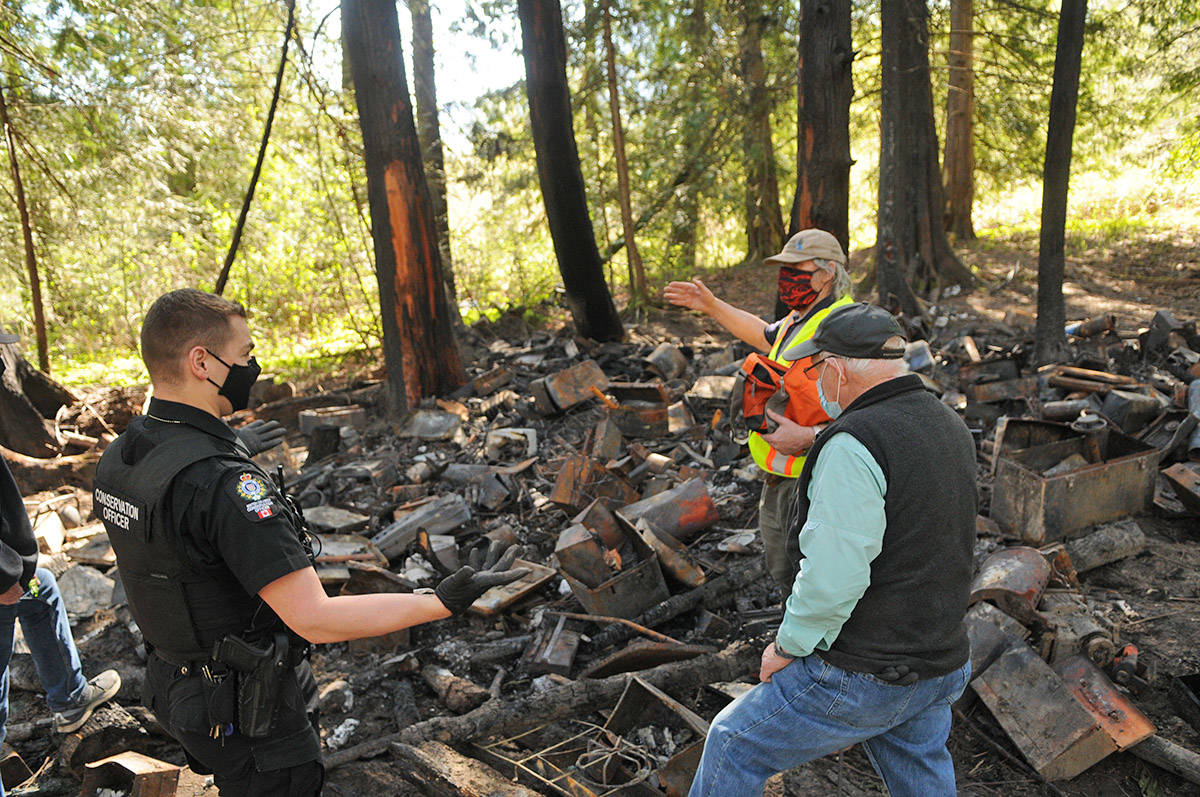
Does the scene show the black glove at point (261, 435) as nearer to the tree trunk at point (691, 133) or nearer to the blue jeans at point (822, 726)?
the blue jeans at point (822, 726)

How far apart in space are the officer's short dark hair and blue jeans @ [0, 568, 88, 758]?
235 centimetres

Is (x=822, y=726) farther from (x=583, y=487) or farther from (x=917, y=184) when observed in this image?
(x=917, y=184)

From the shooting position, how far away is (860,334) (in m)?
2.22

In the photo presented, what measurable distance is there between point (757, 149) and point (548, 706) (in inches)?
517

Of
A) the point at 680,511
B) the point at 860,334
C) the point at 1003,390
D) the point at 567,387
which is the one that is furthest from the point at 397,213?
the point at 860,334

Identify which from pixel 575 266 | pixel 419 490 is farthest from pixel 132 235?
pixel 419 490

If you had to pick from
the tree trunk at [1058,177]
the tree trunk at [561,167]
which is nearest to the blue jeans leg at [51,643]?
the tree trunk at [561,167]

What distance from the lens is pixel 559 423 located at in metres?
8.62

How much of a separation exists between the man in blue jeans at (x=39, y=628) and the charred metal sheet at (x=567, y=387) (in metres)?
5.12

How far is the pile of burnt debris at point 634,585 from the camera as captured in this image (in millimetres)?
3467

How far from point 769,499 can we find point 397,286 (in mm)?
6966

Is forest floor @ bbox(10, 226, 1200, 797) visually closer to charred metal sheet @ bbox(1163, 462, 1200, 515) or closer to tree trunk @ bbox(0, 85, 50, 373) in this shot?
charred metal sheet @ bbox(1163, 462, 1200, 515)

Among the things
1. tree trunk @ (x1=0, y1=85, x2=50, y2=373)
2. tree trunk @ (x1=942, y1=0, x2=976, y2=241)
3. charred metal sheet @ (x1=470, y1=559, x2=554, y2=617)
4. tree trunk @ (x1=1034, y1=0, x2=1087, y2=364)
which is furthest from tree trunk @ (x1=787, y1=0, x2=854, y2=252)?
tree trunk @ (x1=0, y1=85, x2=50, y2=373)

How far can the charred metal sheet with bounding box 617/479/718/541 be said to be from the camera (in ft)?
18.1
